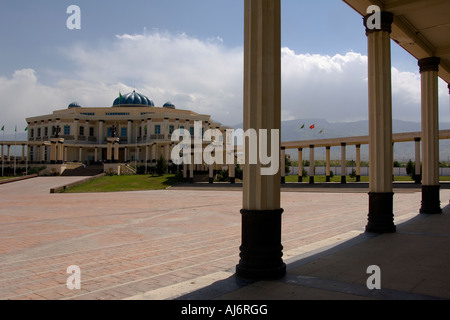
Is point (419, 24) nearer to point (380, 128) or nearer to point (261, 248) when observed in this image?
point (380, 128)

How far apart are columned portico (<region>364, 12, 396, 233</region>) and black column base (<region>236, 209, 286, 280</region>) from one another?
202 inches

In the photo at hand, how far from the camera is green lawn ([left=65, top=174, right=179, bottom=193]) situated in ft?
117

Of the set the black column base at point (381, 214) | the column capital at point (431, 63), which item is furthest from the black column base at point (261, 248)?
the column capital at point (431, 63)

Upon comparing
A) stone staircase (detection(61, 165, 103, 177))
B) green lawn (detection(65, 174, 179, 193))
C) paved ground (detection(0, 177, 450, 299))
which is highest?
stone staircase (detection(61, 165, 103, 177))

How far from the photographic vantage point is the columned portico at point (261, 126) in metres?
5.63

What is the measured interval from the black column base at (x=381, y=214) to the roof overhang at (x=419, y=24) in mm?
4925

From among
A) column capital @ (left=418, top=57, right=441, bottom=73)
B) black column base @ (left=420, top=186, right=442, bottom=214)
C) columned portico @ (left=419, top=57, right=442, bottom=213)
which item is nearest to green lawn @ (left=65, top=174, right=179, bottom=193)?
black column base @ (left=420, top=186, right=442, bottom=214)

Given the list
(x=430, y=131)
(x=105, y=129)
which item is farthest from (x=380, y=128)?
(x=105, y=129)

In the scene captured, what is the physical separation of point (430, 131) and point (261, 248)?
34.9 ft

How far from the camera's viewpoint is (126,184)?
127 ft

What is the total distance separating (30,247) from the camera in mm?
8633

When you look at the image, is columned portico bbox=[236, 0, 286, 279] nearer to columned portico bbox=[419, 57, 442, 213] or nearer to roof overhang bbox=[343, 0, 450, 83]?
roof overhang bbox=[343, 0, 450, 83]
